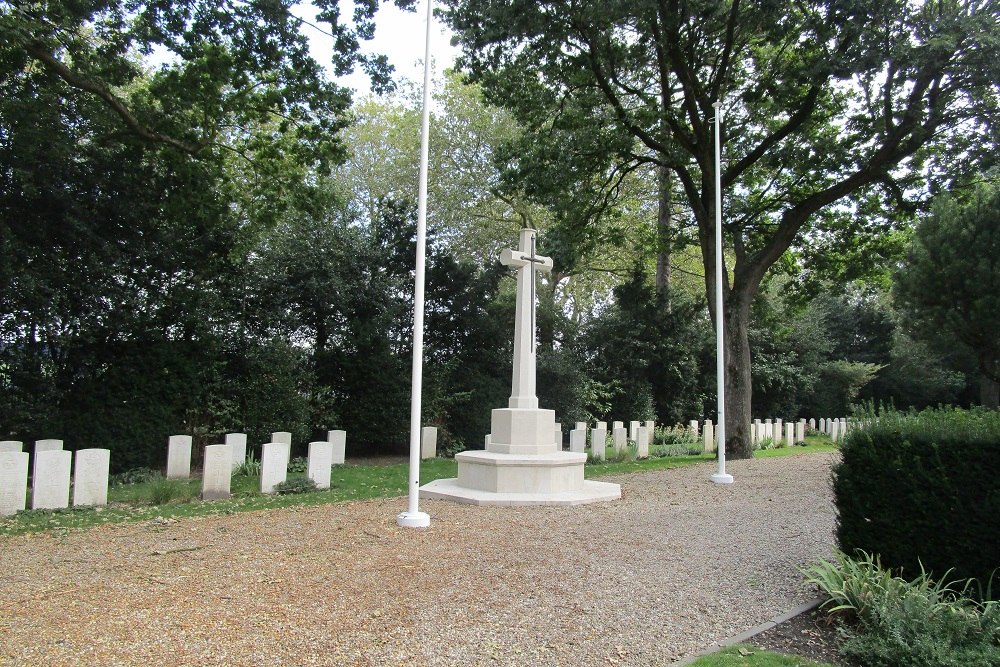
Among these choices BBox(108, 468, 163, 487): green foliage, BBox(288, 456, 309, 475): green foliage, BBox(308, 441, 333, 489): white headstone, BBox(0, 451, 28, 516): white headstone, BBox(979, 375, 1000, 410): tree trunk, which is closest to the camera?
BBox(0, 451, 28, 516): white headstone

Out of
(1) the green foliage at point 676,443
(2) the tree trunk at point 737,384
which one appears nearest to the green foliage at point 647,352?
(1) the green foliage at point 676,443

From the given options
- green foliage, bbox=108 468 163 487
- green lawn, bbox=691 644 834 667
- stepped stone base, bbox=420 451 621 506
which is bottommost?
green foliage, bbox=108 468 163 487

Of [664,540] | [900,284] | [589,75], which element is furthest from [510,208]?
[664,540]

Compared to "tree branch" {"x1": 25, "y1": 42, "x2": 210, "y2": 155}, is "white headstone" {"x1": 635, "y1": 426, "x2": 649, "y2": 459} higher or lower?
lower

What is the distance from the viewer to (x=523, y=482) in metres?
9.40

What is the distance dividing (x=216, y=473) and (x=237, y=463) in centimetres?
246

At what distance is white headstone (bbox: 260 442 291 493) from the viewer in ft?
34.3

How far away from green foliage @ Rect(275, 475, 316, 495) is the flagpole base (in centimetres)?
366

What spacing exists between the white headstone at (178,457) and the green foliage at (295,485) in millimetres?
2482

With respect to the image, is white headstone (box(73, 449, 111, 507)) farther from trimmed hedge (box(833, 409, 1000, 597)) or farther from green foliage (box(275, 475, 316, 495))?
trimmed hedge (box(833, 409, 1000, 597))

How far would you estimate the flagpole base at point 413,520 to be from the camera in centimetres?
732

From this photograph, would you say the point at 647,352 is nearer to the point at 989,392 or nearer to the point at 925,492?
the point at 989,392

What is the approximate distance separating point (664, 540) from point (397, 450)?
12.1 meters

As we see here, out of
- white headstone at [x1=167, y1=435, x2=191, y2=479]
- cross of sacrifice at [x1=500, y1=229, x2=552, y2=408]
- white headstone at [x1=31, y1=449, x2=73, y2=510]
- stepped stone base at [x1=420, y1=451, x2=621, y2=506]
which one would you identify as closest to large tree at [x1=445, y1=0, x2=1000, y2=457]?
cross of sacrifice at [x1=500, y1=229, x2=552, y2=408]
